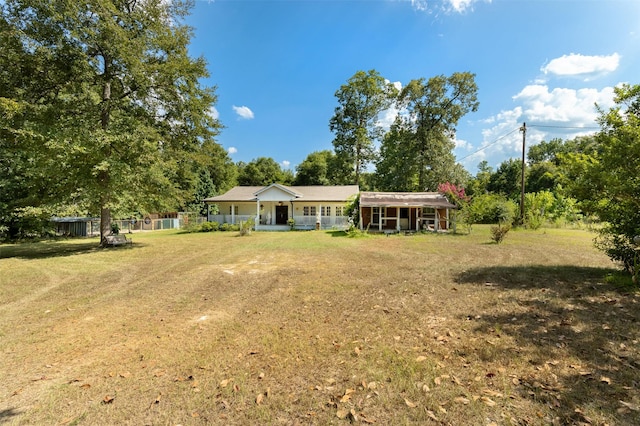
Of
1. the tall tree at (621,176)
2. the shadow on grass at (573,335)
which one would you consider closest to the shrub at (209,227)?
the shadow on grass at (573,335)

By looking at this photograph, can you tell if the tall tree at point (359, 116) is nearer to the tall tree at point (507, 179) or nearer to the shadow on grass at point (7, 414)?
the tall tree at point (507, 179)

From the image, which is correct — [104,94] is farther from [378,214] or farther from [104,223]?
[378,214]

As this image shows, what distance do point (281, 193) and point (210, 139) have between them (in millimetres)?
8824

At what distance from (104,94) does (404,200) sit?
1955 cm

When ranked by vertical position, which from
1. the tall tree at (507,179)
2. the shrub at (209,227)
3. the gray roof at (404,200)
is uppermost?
the tall tree at (507,179)

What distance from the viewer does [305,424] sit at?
103 inches

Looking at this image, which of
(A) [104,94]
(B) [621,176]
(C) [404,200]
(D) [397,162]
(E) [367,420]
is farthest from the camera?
(D) [397,162]

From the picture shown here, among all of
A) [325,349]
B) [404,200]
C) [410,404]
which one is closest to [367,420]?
[410,404]

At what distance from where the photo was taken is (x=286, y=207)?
27922 millimetres

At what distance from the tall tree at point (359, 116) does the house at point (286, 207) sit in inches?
355

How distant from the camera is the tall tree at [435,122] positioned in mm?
32094

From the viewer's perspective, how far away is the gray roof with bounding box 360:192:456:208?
70.3ft

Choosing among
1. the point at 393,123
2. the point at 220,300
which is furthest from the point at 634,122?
the point at 393,123

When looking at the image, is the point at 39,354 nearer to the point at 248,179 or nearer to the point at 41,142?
the point at 41,142
